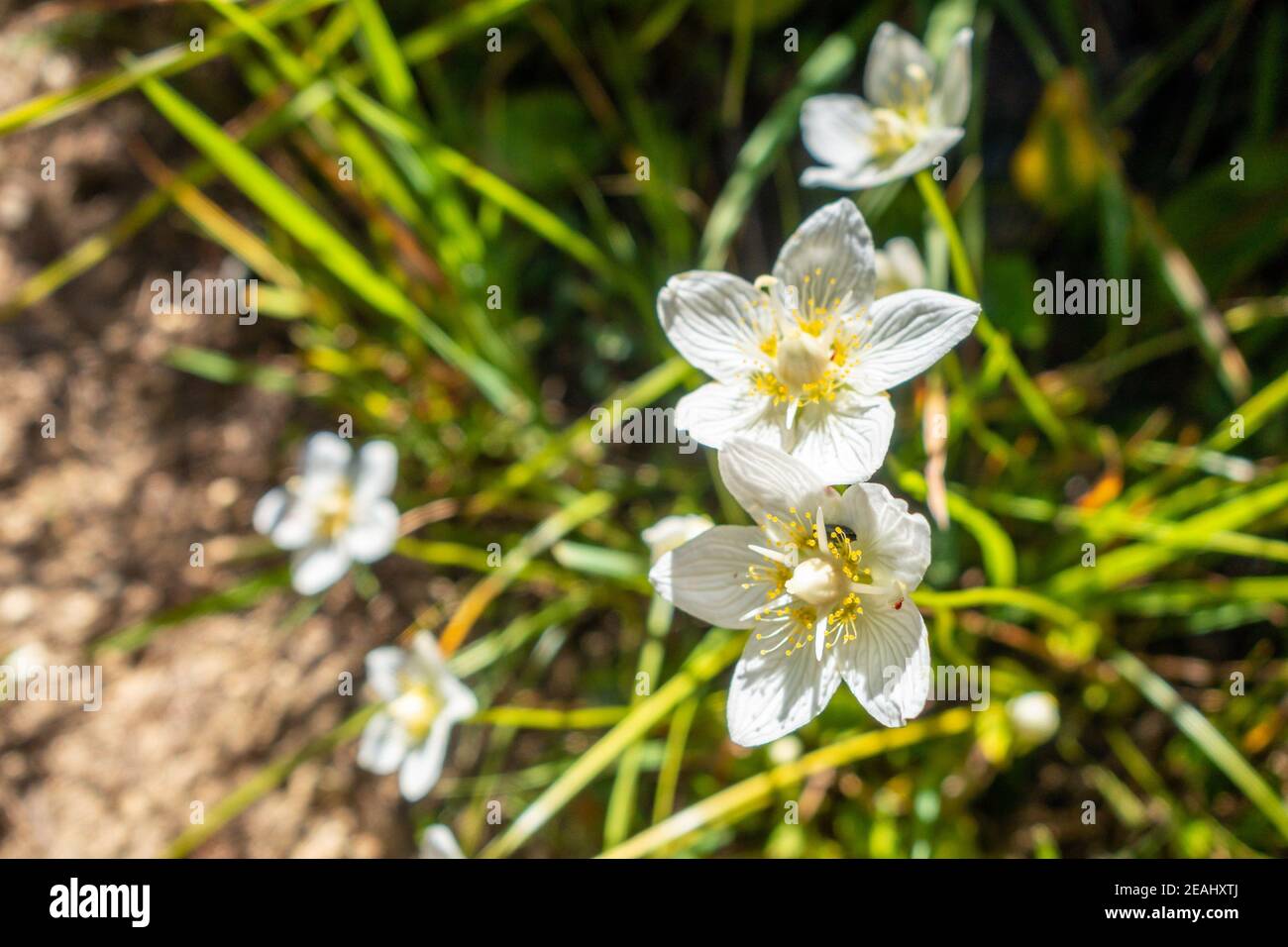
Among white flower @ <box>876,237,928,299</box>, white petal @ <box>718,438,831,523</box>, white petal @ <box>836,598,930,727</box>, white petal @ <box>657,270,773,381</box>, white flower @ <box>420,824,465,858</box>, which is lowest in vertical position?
→ white flower @ <box>420,824,465,858</box>

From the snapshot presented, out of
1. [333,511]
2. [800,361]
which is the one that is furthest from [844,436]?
[333,511]

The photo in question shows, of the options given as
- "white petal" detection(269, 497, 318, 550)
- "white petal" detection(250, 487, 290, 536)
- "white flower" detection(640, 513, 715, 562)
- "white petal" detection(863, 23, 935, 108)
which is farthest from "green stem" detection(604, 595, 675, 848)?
"white petal" detection(863, 23, 935, 108)

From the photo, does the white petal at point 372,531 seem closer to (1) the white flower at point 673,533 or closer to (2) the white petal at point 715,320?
(1) the white flower at point 673,533

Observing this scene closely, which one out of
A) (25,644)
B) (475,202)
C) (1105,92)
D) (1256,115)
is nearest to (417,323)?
(475,202)

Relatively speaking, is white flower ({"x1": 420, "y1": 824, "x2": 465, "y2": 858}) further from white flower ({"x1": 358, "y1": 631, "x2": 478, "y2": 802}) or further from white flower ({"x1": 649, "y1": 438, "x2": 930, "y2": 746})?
white flower ({"x1": 649, "y1": 438, "x2": 930, "y2": 746})

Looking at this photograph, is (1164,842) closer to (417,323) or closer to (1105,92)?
(1105,92)

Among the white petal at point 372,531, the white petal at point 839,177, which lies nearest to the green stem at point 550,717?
the white petal at point 372,531

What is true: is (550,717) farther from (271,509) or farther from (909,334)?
(909,334)
